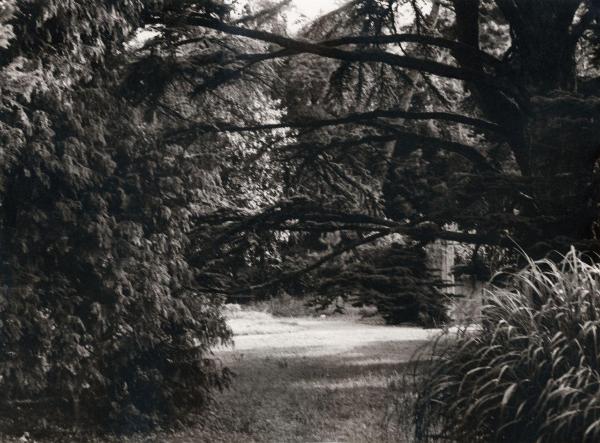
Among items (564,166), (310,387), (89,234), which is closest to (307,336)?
(310,387)

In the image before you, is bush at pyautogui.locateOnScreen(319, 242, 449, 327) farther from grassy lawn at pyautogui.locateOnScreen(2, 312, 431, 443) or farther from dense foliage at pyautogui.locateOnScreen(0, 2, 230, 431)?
dense foliage at pyautogui.locateOnScreen(0, 2, 230, 431)

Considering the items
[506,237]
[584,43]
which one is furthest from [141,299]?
[584,43]

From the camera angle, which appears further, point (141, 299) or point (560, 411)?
point (141, 299)

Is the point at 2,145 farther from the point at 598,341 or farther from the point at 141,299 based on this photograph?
the point at 598,341

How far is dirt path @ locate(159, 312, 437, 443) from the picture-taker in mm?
10836

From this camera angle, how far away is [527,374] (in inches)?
234

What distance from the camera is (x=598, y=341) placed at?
5.83 metres

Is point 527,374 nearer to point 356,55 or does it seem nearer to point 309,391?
point 356,55

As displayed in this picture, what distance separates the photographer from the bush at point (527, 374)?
5.61 metres

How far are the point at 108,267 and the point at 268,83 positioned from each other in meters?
4.87

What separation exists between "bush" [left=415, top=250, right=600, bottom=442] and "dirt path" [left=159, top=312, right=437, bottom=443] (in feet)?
8.90

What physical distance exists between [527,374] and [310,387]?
6.49m

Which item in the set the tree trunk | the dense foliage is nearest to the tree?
the tree trunk

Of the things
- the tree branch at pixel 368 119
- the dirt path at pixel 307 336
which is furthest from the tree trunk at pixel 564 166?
the dirt path at pixel 307 336
